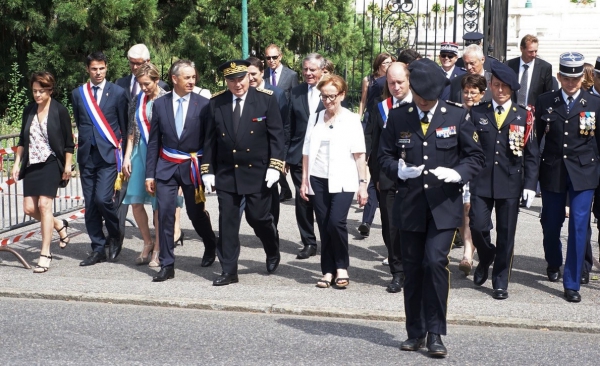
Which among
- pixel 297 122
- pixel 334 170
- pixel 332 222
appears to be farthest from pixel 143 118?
pixel 332 222

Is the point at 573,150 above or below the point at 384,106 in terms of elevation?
below

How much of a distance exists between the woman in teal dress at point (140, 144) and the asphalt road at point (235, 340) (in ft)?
5.78

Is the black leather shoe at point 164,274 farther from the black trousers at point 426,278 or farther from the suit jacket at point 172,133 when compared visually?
the black trousers at point 426,278

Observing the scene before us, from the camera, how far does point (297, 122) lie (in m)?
10.6

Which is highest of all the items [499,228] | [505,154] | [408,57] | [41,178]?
[408,57]

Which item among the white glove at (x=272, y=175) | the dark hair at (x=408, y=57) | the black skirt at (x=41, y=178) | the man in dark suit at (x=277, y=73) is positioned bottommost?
the black skirt at (x=41, y=178)

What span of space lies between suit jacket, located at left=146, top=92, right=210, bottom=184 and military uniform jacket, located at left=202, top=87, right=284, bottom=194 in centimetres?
20

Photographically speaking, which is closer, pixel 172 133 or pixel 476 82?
pixel 476 82

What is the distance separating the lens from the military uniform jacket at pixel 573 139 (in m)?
8.41

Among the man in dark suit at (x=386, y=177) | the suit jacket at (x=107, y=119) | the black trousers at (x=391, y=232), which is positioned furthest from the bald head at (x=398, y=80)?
the suit jacket at (x=107, y=119)

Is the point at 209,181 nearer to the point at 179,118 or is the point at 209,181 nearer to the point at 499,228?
the point at 179,118

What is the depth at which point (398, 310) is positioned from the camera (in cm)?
791

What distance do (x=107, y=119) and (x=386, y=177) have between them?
268 centimetres

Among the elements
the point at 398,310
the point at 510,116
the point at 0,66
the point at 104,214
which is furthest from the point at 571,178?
the point at 0,66
